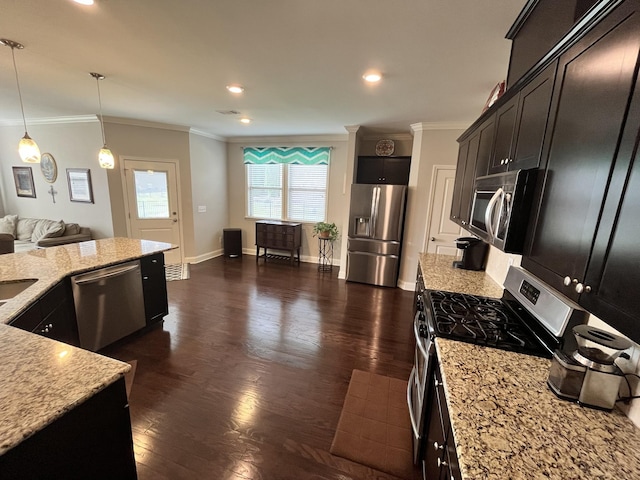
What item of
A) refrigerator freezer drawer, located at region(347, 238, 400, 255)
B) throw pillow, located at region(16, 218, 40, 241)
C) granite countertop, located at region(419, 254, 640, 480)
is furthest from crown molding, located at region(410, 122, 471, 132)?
throw pillow, located at region(16, 218, 40, 241)

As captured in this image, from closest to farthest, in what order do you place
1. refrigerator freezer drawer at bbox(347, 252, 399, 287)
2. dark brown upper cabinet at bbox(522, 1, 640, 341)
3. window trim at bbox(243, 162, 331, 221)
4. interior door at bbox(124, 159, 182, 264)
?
dark brown upper cabinet at bbox(522, 1, 640, 341), refrigerator freezer drawer at bbox(347, 252, 399, 287), interior door at bbox(124, 159, 182, 264), window trim at bbox(243, 162, 331, 221)

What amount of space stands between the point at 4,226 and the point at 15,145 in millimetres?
1614

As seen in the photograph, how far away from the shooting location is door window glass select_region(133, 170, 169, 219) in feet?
15.8

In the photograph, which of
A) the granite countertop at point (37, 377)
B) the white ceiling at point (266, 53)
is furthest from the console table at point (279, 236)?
the granite countertop at point (37, 377)

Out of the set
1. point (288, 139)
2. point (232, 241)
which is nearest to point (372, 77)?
point (288, 139)

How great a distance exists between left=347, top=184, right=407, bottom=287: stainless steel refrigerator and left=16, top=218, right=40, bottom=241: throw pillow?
593 centimetres

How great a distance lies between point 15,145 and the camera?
529 cm

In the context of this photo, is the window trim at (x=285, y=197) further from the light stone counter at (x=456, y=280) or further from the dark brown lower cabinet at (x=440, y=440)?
the dark brown lower cabinet at (x=440, y=440)

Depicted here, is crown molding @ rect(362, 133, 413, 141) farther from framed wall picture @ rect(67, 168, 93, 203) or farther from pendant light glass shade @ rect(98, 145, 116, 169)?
framed wall picture @ rect(67, 168, 93, 203)

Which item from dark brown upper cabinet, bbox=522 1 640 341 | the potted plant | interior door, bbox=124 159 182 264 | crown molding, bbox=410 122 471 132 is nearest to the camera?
dark brown upper cabinet, bbox=522 1 640 341

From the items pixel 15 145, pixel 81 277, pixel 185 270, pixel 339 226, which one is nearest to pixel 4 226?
pixel 15 145

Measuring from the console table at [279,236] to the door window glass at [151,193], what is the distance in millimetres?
1823

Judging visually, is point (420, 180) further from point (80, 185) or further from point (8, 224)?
point (8, 224)

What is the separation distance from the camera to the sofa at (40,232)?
4.46m
